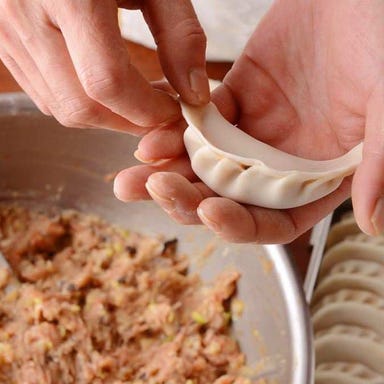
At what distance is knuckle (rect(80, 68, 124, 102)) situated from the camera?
861 millimetres

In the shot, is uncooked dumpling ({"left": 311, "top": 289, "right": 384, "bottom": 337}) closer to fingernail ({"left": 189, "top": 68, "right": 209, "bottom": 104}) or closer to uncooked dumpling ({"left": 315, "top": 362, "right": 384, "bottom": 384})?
uncooked dumpling ({"left": 315, "top": 362, "right": 384, "bottom": 384})

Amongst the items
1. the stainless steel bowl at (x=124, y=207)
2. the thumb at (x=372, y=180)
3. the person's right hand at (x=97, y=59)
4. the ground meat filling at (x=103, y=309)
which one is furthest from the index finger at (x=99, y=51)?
the ground meat filling at (x=103, y=309)

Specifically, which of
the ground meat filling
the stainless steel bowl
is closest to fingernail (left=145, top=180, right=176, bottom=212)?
the stainless steel bowl

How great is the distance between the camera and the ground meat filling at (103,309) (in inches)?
53.8

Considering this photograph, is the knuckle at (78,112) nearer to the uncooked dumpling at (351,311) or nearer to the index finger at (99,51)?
the index finger at (99,51)

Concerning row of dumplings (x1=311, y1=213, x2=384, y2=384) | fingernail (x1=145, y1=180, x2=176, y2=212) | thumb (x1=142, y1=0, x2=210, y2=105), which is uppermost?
thumb (x1=142, y1=0, x2=210, y2=105)

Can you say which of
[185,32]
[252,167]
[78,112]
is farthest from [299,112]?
[78,112]

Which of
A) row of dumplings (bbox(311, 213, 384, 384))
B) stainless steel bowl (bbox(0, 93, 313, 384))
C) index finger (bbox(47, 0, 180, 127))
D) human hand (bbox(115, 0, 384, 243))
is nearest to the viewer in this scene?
index finger (bbox(47, 0, 180, 127))

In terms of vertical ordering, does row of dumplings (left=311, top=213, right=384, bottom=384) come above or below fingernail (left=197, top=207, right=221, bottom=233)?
below

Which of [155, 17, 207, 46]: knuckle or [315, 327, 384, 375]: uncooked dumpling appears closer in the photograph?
[155, 17, 207, 46]: knuckle

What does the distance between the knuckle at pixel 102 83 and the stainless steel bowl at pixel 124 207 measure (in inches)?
21.2

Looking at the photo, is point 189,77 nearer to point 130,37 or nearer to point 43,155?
point 43,155

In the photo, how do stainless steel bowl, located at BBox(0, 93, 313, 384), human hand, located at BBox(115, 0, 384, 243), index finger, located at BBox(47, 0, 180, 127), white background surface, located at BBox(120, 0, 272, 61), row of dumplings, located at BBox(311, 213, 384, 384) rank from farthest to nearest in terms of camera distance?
white background surface, located at BBox(120, 0, 272, 61)
row of dumplings, located at BBox(311, 213, 384, 384)
stainless steel bowl, located at BBox(0, 93, 313, 384)
human hand, located at BBox(115, 0, 384, 243)
index finger, located at BBox(47, 0, 180, 127)

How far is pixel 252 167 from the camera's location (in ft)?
3.41
